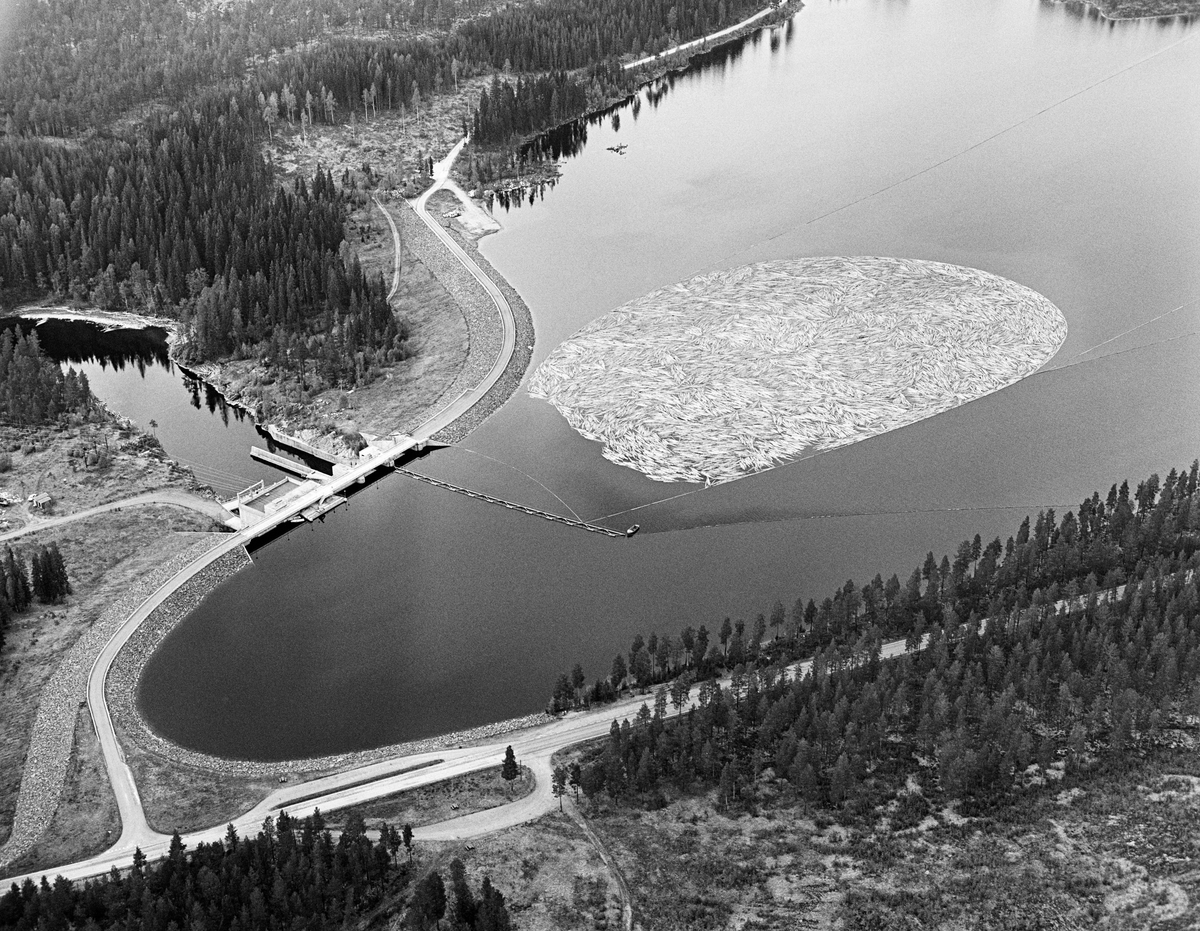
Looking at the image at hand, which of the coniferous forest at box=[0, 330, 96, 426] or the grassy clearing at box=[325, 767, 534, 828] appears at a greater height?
the coniferous forest at box=[0, 330, 96, 426]

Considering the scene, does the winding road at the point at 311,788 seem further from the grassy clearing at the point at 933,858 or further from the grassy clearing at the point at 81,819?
the grassy clearing at the point at 933,858

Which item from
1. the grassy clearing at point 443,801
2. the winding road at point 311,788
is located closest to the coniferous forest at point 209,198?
the winding road at point 311,788

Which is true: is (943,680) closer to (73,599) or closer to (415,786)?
(415,786)

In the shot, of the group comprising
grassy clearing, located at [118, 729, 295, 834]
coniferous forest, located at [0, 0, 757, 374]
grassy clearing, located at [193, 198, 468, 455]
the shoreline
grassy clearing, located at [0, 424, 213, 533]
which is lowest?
grassy clearing, located at [118, 729, 295, 834]

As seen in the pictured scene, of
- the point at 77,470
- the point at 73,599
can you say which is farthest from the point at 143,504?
the point at 73,599

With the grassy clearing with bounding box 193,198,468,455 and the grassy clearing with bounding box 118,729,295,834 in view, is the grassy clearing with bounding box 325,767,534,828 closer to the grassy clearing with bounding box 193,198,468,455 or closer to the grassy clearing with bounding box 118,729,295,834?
the grassy clearing with bounding box 118,729,295,834

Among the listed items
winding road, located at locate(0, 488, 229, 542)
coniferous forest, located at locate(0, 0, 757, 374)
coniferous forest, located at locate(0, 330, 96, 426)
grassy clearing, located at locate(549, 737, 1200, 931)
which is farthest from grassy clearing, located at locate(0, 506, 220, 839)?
grassy clearing, located at locate(549, 737, 1200, 931)

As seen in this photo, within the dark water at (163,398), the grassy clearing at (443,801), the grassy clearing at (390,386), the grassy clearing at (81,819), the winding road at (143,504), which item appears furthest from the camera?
the grassy clearing at (390,386)
